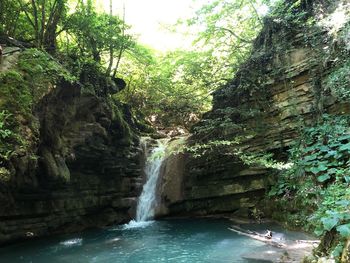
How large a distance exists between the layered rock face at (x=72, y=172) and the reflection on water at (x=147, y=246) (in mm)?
750

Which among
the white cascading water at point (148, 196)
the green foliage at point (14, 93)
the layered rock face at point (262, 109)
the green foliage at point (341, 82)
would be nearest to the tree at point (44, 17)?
the green foliage at point (14, 93)

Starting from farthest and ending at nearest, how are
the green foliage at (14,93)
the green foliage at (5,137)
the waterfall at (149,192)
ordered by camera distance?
1. the waterfall at (149,192)
2. the green foliage at (14,93)
3. the green foliage at (5,137)

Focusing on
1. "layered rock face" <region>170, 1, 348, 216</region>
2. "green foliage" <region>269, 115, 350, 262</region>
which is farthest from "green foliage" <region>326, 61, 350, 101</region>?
"layered rock face" <region>170, 1, 348, 216</region>

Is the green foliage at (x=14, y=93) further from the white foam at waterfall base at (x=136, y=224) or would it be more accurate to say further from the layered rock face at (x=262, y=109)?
the white foam at waterfall base at (x=136, y=224)

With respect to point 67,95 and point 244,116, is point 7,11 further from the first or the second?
point 244,116

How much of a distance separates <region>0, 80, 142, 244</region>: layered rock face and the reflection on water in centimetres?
75

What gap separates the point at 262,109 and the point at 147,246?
6266 millimetres

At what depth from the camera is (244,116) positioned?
12.2m

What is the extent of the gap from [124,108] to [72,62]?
14.3 ft

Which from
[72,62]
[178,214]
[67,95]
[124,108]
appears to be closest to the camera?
[67,95]

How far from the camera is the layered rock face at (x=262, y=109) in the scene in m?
10.5

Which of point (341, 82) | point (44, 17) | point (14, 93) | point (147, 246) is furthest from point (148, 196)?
point (341, 82)

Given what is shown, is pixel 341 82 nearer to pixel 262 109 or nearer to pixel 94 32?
pixel 262 109

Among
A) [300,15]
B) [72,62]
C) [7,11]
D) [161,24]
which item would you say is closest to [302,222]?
[300,15]
